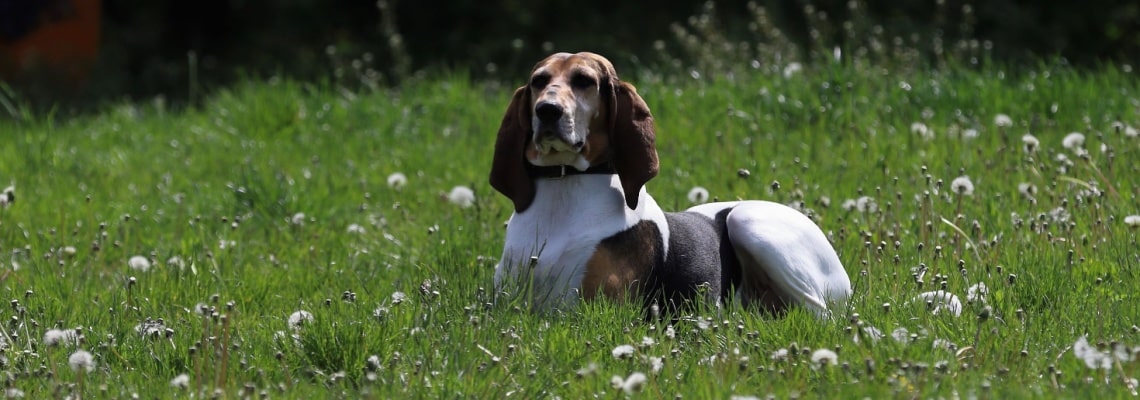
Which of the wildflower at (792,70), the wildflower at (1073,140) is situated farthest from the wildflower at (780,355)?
the wildflower at (792,70)

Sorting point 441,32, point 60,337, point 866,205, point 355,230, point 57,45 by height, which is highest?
point 866,205

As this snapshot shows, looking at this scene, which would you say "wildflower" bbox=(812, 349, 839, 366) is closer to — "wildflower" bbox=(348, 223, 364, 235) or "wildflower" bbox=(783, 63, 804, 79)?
"wildflower" bbox=(348, 223, 364, 235)

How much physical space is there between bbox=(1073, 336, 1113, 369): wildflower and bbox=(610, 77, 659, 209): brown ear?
1.39m

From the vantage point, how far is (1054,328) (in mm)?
4223

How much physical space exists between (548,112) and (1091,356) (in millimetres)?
1617

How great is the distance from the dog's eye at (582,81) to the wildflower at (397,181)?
2.69 m

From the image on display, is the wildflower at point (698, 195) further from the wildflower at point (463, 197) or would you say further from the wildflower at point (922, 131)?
the wildflower at point (922, 131)

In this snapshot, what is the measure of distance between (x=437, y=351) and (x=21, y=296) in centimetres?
185

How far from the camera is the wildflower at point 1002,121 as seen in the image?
6.99 meters

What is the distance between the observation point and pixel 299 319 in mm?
4363

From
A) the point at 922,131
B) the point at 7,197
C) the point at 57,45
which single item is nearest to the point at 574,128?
the point at 7,197

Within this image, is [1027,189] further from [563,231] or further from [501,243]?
[563,231]

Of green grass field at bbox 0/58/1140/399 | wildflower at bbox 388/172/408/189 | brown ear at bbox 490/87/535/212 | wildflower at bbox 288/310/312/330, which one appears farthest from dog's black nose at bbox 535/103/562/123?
wildflower at bbox 388/172/408/189

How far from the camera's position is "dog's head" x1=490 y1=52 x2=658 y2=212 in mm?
4383
